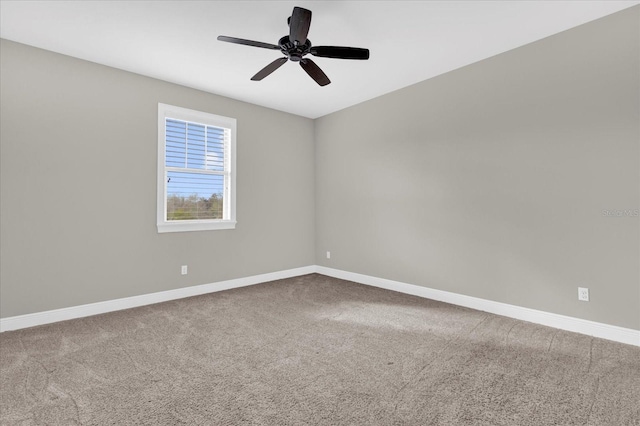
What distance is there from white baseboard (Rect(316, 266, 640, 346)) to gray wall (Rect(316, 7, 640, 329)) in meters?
0.06

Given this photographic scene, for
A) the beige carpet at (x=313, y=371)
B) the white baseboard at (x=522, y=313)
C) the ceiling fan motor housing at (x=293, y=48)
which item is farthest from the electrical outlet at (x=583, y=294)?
the ceiling fan motor housing at (x=293, y=48)

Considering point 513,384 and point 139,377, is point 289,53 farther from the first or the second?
point 513,384

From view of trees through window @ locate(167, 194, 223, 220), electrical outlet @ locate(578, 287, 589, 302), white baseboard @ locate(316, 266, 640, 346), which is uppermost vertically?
view of trees through window @ locate(167, 194, 223, 220)

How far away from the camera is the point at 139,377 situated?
2021 millimetres

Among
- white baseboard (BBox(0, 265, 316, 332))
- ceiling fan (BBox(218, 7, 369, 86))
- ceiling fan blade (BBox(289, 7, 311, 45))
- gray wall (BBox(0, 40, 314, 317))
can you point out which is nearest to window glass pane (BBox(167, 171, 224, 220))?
gray wall (BBox(0, 40, 314, 317))

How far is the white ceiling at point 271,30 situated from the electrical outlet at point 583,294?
7.76 feet

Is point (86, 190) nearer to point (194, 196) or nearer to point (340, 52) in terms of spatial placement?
point (194, 196)

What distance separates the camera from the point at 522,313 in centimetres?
305

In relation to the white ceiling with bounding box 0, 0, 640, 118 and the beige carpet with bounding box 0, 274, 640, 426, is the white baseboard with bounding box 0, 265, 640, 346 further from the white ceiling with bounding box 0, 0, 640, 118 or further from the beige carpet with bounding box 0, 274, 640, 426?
the white ceiling with bounding box 0, 0, 640, 118

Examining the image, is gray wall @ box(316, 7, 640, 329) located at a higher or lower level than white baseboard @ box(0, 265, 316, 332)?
higher

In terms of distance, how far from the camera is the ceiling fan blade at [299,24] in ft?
6.62

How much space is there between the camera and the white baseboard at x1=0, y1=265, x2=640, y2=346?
2625 millimetres

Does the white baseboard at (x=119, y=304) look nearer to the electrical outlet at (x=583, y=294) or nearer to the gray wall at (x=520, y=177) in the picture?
the gray wall at (x=520, y=177)

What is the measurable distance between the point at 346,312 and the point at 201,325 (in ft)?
4.91
